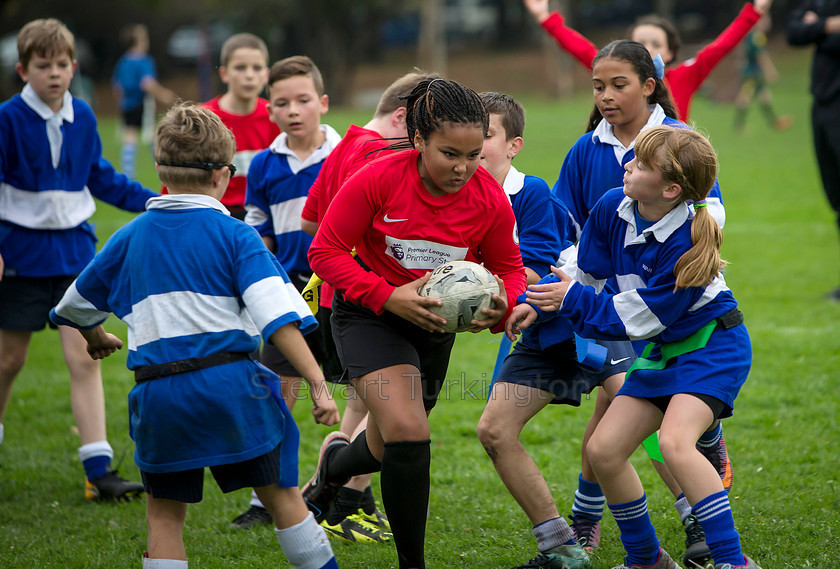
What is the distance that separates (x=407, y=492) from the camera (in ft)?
10.8

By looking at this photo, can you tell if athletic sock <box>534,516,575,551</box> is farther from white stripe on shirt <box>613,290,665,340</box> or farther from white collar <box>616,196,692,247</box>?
white collar <box>616,196,692,247</box>

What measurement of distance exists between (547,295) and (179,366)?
138 centimetres

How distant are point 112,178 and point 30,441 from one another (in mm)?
1977

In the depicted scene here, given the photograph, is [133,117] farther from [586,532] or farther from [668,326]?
[668,326]

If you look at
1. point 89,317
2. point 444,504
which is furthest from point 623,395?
point 89,317

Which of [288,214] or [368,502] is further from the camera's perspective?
[288,214]

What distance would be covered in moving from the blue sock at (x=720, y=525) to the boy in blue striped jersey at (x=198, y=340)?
134cm

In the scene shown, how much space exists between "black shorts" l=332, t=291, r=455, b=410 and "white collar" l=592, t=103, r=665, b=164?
3.84ft

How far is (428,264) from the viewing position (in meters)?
3.38

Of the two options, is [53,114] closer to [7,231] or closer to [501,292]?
[7,231]

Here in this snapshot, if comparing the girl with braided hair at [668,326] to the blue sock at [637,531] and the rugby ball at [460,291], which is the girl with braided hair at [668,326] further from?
the rugby ball at [460,291]

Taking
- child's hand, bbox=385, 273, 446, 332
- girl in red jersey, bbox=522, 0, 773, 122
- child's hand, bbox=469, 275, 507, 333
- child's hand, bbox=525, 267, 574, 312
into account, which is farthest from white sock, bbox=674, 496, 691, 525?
girl in red jersey, bbox=522, 0, 773, 122

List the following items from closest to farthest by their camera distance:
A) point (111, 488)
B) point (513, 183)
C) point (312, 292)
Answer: point (513, 183), point (312, 292), point (111, 488)

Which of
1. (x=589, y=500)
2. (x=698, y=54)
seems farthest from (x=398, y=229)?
(x=698, y=54)
